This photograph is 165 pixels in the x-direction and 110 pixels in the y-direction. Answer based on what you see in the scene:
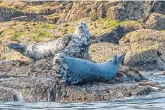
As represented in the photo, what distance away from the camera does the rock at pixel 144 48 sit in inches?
1802

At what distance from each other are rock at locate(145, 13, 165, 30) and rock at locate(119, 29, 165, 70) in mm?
3677

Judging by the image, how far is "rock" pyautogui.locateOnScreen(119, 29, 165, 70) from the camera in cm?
4578

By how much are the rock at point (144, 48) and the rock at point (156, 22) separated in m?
3.68

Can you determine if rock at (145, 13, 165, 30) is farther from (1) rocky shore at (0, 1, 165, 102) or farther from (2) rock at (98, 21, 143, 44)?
(2) rock at (98, 21, 143, 44)

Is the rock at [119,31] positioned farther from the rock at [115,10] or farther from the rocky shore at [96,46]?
the rock at [115,10]

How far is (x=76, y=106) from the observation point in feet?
52.0

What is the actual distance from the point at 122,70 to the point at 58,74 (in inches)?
137

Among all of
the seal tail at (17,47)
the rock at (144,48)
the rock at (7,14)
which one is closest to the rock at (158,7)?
the rock at (144,48)

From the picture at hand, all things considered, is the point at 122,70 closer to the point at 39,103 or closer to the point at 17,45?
the point at 39,103

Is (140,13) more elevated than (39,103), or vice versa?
(140,13)

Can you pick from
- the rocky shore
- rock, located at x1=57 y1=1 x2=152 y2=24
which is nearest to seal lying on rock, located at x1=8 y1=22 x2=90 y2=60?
the rocky shore

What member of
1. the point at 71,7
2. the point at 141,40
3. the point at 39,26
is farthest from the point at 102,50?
the point at 71,7

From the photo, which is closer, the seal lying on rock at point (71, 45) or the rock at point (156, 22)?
the seal lying on rock at point (71, 45)

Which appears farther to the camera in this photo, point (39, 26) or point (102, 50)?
point (39, 26)
